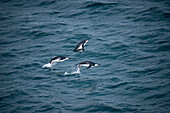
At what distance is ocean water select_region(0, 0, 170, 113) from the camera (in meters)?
11.4

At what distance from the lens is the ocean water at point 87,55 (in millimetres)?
11367

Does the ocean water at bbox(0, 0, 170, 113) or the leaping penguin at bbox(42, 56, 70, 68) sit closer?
the ocean water at bbox(0, 0, 170, 113)

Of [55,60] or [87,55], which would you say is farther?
[87,55]

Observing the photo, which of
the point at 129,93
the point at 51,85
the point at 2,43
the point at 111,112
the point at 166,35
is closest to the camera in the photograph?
the point at 111,112

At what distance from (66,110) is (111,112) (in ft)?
6.99

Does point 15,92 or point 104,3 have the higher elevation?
point 104,3

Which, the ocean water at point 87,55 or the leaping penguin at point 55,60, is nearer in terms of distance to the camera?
the ocean water at point 87,55

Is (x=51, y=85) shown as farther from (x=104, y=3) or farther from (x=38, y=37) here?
(x=104, y=3)

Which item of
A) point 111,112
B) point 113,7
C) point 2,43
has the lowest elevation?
point 111,112

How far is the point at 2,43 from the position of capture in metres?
19.1

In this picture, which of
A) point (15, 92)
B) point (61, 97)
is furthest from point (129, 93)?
point (15, 92)

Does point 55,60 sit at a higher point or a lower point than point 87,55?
higher

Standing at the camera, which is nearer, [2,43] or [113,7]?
[2,43]

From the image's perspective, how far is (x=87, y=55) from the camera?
637 inches
